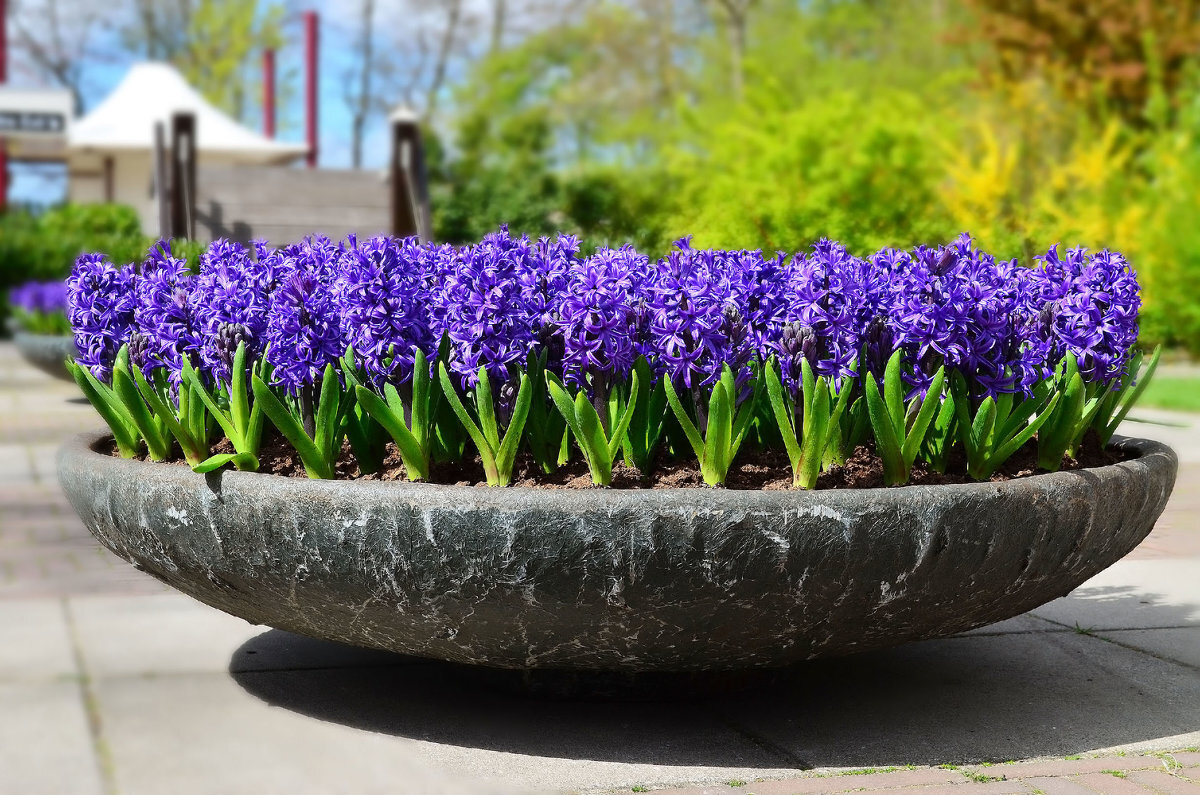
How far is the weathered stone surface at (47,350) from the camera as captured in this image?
11.6 m

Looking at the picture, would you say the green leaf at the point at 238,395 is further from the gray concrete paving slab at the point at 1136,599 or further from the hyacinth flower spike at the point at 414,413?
the gray concrete paving slab at the point at 1136,599

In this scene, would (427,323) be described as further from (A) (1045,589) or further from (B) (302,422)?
(A) (1045,589)

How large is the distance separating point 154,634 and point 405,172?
10.8 metres

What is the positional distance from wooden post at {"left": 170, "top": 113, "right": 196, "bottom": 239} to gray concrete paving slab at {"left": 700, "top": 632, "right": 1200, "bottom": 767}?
11.3 metres

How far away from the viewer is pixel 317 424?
3305mm

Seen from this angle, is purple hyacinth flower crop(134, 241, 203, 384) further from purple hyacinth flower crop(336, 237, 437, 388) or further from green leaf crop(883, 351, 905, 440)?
green leaf crop(883, 351, 905, 440)

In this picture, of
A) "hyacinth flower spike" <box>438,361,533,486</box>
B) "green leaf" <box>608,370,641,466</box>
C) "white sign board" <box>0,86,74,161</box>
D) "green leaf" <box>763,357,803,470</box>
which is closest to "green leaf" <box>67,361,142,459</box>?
"hyacinth flower spike" <box>438,361,533,486</box>

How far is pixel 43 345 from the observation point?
11.9 m

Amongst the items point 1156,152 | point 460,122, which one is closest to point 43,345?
point 1156,152

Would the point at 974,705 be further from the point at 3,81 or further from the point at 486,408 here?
the point at 3,81

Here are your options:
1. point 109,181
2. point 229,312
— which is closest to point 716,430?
point 229,312

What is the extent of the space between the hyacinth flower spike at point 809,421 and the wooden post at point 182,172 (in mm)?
11548

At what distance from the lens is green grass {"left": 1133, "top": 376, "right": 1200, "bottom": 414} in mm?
12000

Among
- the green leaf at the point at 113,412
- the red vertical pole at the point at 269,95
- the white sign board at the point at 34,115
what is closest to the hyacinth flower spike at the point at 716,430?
the green leaf at the point at 113,412
